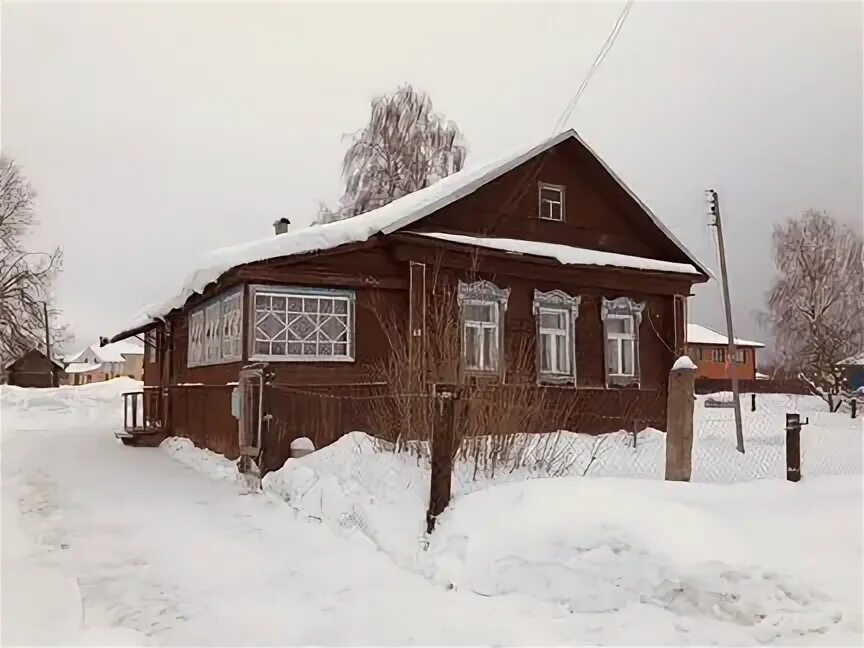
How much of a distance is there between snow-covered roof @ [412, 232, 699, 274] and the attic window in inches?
23.6

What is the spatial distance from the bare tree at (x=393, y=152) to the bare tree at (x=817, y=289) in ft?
45.9

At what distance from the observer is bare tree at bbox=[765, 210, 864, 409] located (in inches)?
1127

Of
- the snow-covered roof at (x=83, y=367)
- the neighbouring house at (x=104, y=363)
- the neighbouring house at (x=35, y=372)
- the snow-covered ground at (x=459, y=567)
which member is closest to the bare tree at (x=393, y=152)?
the snow-covered ground at (x=459, y=567)

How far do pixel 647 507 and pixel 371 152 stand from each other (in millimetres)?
24002

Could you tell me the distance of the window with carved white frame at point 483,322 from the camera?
41.0ft

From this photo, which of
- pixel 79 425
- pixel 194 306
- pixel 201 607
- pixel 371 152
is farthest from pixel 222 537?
pixel 371 152

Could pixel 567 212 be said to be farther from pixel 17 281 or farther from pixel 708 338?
pixel 708 338

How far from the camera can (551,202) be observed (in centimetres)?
1416

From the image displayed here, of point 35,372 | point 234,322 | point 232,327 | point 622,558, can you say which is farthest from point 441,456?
point 35,372

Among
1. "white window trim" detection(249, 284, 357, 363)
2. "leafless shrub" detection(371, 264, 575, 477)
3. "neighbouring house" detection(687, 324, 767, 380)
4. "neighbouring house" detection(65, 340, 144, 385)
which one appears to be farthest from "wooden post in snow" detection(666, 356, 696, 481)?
"neighbouring house" detection(65, 340, 144, 385)

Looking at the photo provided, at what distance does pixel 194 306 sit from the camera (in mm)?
13938

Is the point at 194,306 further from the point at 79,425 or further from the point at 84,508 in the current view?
the point at 79,425

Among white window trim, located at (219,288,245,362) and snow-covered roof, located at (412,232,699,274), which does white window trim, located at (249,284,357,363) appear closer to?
white window trim, located at (219,288,245,362)

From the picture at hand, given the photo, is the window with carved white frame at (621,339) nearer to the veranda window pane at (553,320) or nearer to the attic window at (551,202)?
the veranda window pane at (553,320)
